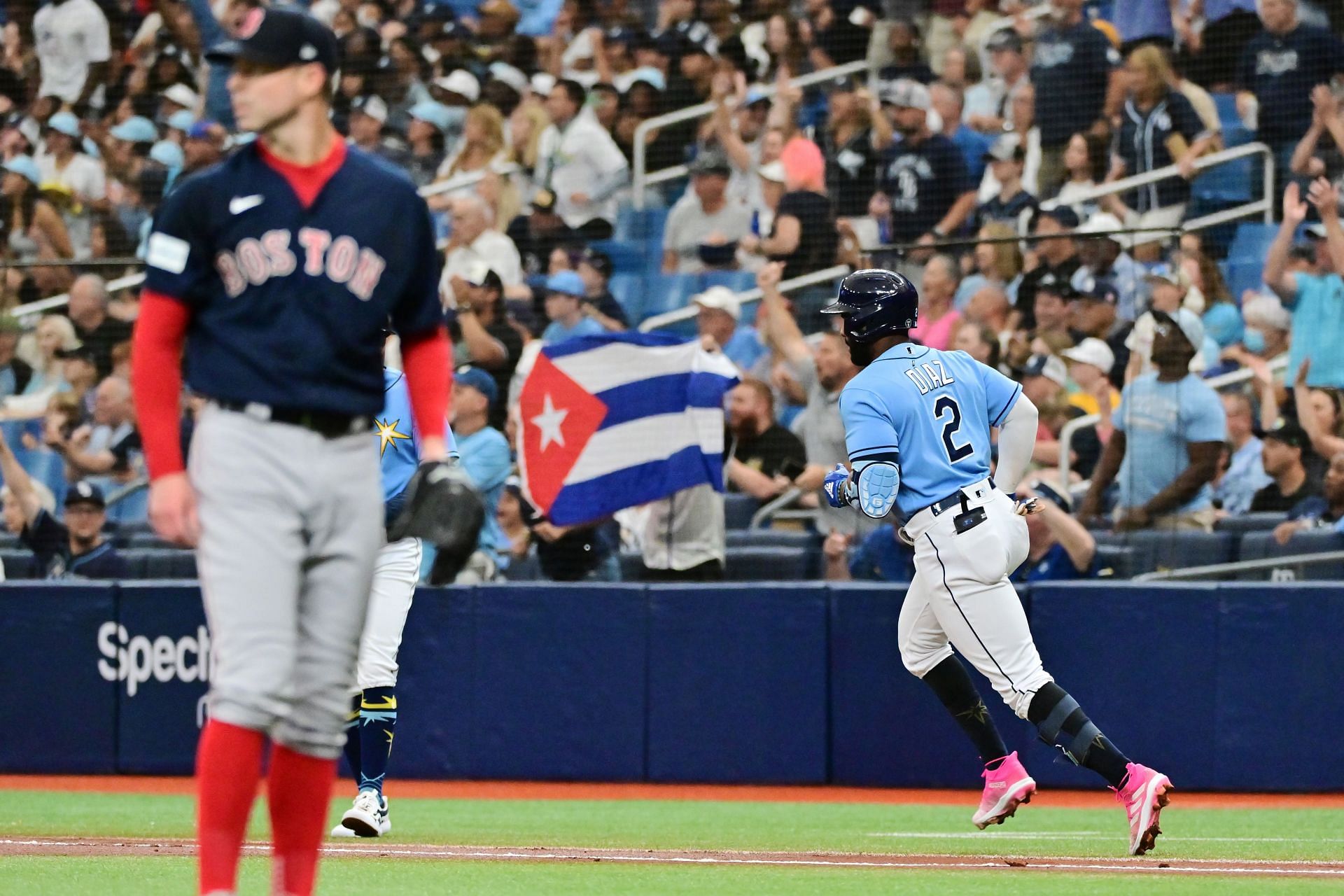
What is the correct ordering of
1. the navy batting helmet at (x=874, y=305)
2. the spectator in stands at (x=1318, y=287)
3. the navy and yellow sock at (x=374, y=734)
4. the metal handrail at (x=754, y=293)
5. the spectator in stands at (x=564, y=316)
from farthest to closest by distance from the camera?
the spectator in stands at (x=564, y=316) → the metal handrail at (x=754, y=293) → the spectator in stands at (x=1318, y=287) → the navy and yellow sock at (x=374, y=734) → the navy batting helmet at (x=874, y=305)

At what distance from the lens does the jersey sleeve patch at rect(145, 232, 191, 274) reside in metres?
4.18

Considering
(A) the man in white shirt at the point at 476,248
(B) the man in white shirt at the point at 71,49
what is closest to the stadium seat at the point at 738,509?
(A) the man in white shirt at the point at 476,248

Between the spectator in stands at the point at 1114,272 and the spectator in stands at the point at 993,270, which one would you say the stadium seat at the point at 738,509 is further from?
the spectator in stands at the point at 1114,272

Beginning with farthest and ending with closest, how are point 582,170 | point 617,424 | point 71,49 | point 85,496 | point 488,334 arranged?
1. point 71,49
2. point 582,170
3. point 488,334
4. point 85,496
5. point 617,424

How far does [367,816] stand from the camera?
297 inches

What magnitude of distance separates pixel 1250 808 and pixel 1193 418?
2.23 meters

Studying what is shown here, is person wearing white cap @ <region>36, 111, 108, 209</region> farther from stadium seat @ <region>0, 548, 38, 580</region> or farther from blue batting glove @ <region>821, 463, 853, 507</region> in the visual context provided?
blue batting glove @ <region>821, 463, 853, 507</region>

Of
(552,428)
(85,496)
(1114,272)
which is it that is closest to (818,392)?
(552,428)

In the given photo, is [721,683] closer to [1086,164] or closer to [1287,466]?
[1287,466]

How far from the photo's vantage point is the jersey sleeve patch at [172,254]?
4.18m

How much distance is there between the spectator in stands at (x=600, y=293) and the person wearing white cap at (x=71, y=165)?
15.8ft

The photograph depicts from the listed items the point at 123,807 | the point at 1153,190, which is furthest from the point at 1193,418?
the point at 123,807

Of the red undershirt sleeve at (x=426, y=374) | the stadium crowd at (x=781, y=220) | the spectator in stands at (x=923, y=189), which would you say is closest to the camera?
the red undershirt sleeve at (x=426, y=374)

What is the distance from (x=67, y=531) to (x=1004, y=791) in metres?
6.94
